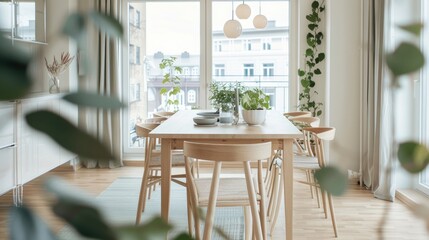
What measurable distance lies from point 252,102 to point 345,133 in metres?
2.37

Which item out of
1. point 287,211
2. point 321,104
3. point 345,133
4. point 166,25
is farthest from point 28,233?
point 166,25

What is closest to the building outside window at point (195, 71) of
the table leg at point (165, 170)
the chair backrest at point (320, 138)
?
the chair backrest at point (320, 138)

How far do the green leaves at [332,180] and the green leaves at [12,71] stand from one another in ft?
0.61

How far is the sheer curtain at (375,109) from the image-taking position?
4887mm

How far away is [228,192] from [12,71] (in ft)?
9.51

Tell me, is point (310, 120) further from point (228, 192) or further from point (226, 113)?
point (228, 192)

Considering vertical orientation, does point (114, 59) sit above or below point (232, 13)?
below

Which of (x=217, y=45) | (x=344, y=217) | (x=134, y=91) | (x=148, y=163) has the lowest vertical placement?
(x=344, y=217)

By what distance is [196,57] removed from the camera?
6.78m

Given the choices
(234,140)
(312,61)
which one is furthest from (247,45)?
(234,140)

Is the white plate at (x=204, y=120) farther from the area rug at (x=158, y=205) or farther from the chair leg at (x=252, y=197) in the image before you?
the chair leg at (x=252, y=197)

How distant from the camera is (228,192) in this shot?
3.09m

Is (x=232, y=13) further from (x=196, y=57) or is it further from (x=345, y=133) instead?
(x=345, y=133)

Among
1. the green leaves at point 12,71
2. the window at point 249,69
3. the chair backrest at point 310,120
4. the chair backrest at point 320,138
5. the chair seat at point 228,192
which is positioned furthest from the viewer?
the window at point 249,69
